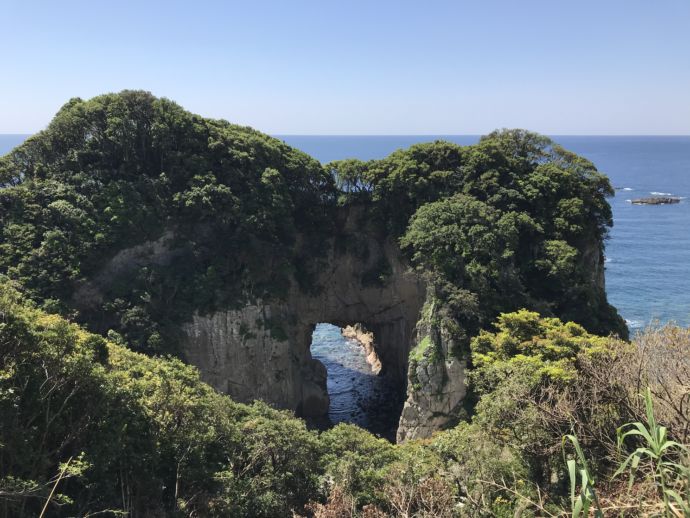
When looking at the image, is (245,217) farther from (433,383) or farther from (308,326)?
(433,383)

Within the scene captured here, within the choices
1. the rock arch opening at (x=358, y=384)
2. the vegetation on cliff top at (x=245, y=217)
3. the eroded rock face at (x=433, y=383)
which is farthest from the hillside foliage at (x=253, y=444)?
the rock arch opening at (x=358, y=384)

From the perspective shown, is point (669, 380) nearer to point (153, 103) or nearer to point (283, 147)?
point (283, 147)

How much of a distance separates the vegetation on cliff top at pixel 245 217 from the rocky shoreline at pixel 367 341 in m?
14.6

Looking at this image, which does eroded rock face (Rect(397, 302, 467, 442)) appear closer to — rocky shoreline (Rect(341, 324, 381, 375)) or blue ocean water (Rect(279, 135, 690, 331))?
blue ocean water (Rect(279, 135, 690, 331))

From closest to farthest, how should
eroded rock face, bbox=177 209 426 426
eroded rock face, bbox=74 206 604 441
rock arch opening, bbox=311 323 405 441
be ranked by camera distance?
eroded rock face, bbox=74 206 604 441
eroded rock face, bbox=177 209 426 426
rock arch opening, bbox=311 323 405 441

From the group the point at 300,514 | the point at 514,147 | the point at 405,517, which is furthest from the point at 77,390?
the point at 514,147

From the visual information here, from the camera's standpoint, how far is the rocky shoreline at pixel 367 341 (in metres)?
50.1

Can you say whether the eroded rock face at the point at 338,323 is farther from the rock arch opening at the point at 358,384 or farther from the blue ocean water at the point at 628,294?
the blue ocean water at the point at 628,294

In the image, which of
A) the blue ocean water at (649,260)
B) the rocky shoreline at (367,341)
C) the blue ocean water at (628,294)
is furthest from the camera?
the blue ocean water at (649,260)

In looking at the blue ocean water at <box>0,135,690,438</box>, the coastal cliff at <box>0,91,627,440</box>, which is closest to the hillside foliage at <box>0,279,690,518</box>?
the coastal cliff at <box>0,91,627,440</box>

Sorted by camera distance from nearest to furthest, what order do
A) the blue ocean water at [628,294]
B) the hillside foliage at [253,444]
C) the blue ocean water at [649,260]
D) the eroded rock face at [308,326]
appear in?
the hillside foliage at [253,444]
the eroded rock face at [308,326]
the blue ocean water at [628,294]
the blue ocean water at [649,260]

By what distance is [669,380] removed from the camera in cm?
1494

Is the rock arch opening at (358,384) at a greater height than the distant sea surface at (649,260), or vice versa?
the distant sea surface at (649,260)

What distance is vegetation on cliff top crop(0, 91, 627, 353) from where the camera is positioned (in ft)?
97.3
